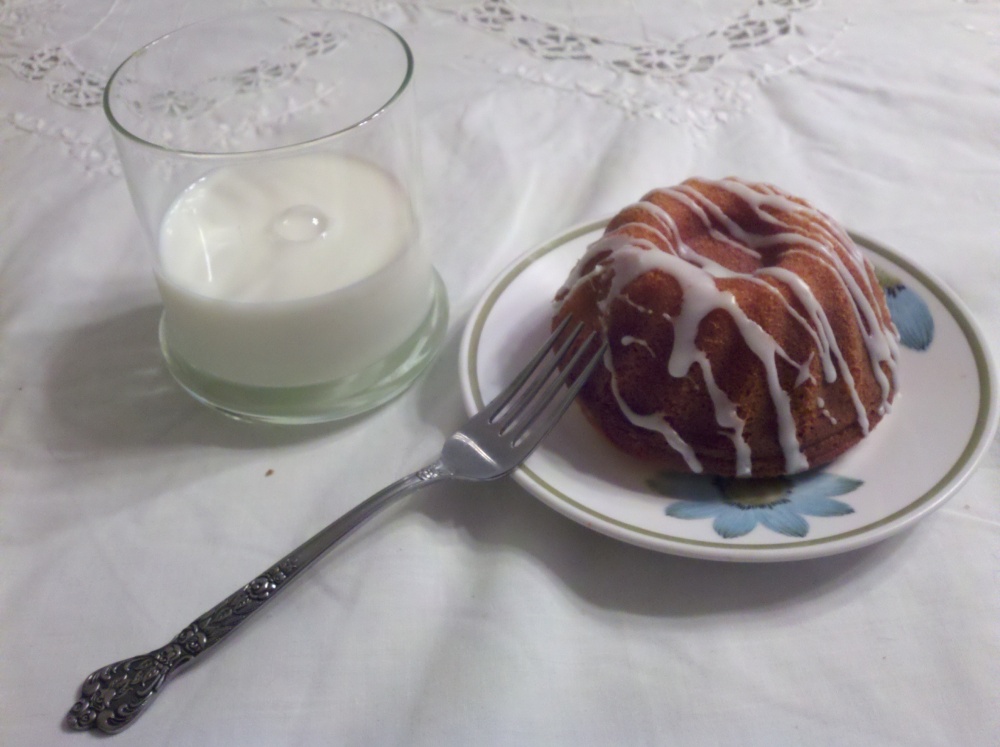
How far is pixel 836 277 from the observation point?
0.83 m

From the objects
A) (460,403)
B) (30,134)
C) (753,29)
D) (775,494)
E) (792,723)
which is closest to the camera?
(792,723)

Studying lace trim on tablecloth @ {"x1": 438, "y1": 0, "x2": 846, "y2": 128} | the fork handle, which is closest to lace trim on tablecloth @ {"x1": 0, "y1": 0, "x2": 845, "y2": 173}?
lace trim on tablecloth @ {"x1": 438, "y1": 0, "x2": 846, "y2": 128}

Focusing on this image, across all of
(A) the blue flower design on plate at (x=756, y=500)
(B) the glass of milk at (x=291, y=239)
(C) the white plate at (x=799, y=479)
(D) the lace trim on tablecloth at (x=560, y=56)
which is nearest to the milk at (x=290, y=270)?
(B) the glass of milk at (x=291, y=239)

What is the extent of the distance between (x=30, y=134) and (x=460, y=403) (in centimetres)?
95

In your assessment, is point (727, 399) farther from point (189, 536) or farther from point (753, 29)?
point (753, 29)

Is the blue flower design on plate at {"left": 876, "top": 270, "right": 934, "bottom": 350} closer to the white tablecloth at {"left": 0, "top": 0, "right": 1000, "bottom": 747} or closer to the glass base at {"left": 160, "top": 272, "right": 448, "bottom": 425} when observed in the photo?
the white tablecloth at {"left": 0, "top": 0, "right": 1000, "bottom": 747}

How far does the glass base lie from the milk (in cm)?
2

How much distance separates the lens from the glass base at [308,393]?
2.94 ft

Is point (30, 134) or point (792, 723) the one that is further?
point (30, 134)

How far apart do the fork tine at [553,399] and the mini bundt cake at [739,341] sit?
23mm

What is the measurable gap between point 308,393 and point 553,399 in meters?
0.27

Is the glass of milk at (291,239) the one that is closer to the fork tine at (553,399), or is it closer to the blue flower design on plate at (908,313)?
the fork tine at (553,399)

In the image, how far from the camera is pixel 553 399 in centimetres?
85

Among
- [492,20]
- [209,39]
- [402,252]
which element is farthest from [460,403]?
[492,20]
